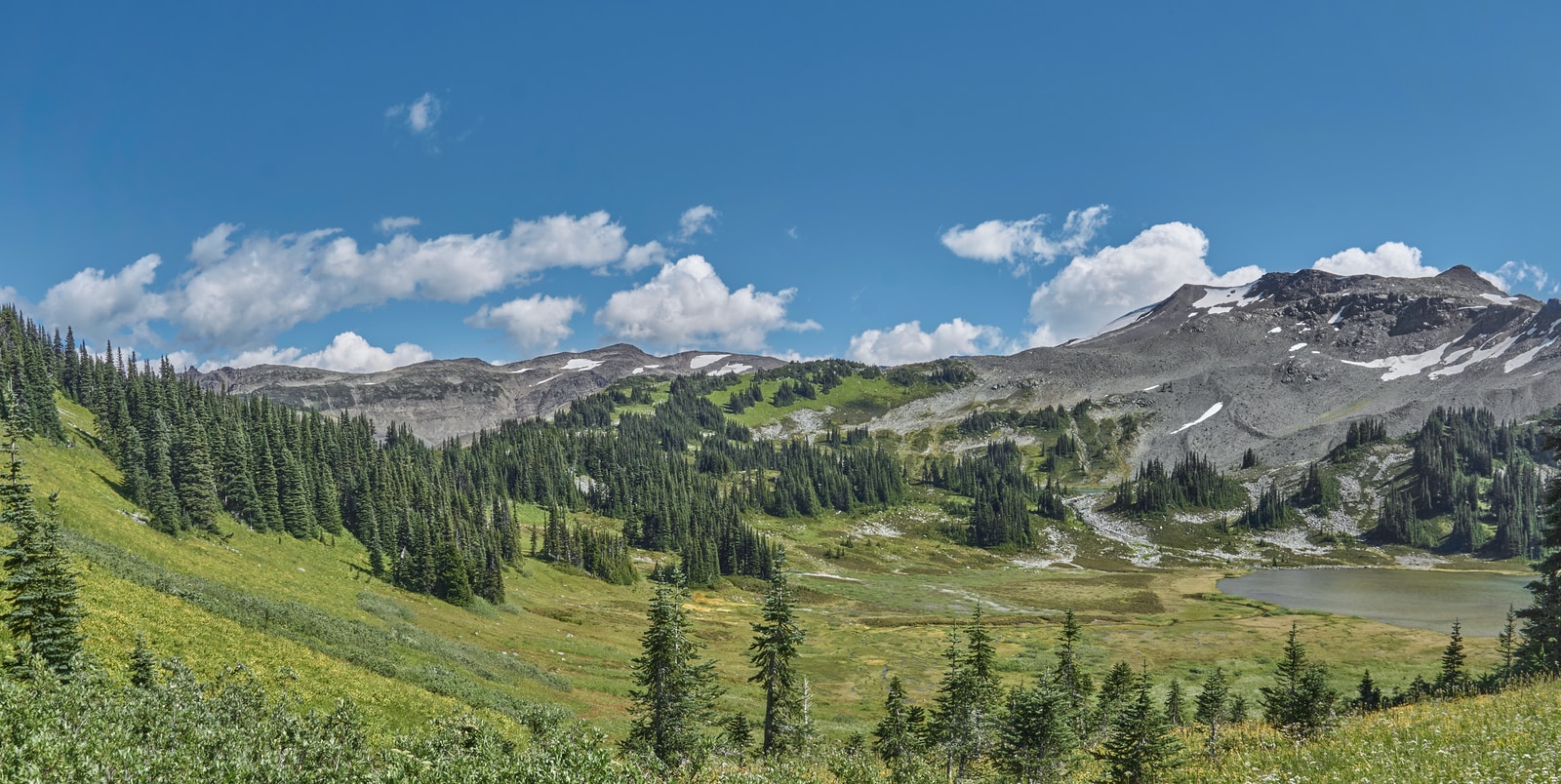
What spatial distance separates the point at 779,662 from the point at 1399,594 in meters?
167

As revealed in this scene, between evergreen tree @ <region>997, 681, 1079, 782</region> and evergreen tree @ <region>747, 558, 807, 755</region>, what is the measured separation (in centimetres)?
1127

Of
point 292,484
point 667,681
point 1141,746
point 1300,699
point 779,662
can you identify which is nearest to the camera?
point 1141,746

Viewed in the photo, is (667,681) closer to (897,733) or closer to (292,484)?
(897,733)

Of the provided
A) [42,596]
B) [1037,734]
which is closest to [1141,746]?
[1037,734]

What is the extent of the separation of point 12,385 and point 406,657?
4273 inches

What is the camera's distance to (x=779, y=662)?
1458 inches

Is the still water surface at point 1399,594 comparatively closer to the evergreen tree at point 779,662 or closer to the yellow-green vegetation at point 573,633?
the yellow-green vegetation at point 573,633

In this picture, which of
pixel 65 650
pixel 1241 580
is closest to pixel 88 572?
pixel 65 650

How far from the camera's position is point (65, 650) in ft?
77.7

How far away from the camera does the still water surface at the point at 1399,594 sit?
111656 mm

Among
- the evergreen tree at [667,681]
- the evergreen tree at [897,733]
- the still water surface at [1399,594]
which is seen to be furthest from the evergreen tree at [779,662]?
the still water surface at [1399,594]

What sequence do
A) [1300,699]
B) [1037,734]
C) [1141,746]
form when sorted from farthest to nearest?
[1300,699]
[1037,734]
[1141,746]

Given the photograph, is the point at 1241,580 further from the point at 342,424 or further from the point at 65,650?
the point at 342,424

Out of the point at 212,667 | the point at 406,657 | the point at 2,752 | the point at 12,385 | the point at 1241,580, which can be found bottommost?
the point at 1241,580
